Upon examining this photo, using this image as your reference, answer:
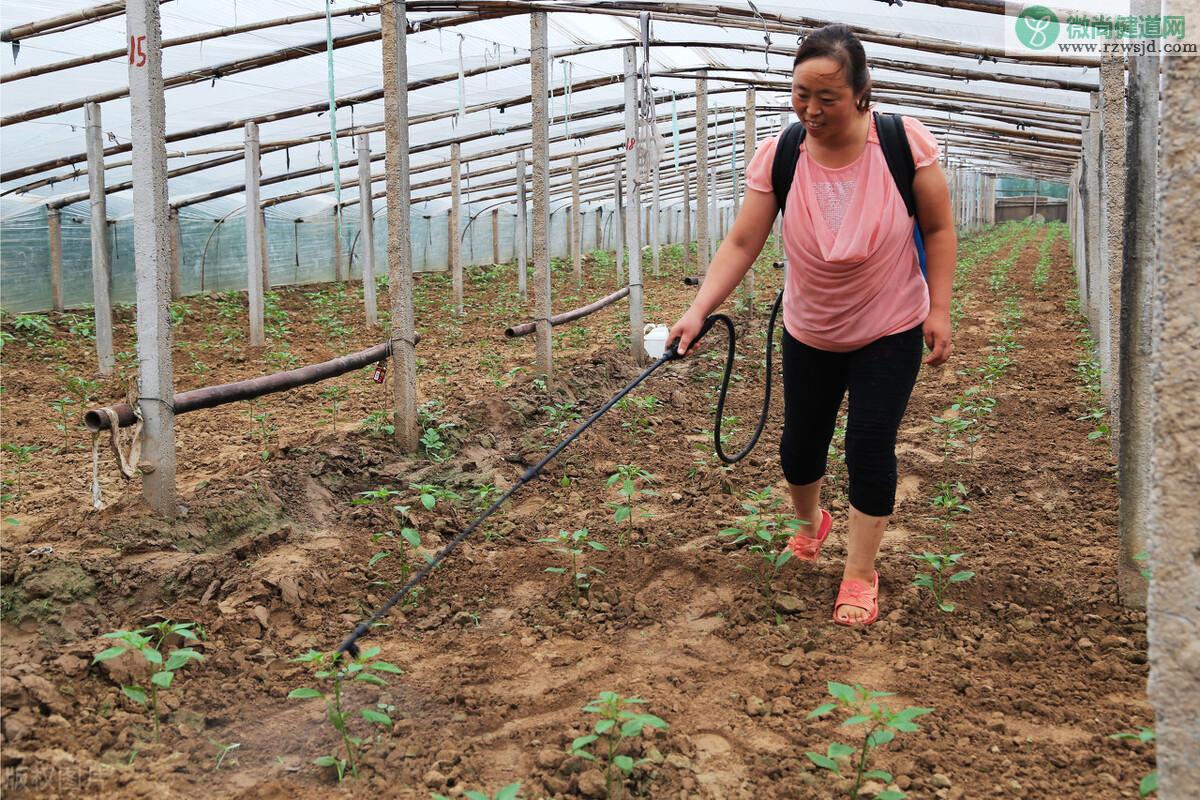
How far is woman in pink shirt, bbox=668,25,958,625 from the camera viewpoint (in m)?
2.65

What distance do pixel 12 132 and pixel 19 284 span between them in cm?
217

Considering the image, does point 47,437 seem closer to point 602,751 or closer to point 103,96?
point 103,96

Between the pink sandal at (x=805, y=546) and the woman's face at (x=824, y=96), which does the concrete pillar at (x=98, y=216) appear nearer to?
the pink sandal at (x=805, y=546)

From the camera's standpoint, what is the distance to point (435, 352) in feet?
28.4

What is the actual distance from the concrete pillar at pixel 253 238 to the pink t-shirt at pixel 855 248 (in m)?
7.11

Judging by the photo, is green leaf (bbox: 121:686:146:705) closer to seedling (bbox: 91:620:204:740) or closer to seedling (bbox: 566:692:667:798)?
seedling (bbox: 91:620:204:740)

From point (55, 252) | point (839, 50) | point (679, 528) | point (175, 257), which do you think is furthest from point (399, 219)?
point (175, 257)

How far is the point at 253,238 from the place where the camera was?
29.4ft

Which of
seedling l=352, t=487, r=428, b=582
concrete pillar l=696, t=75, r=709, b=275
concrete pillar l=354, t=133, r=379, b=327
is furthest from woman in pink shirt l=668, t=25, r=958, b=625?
concrete pillar l=354, t=133, r=379, b=327

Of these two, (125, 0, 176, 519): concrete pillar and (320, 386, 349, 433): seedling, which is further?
(320, 386, 349, 433): seedling

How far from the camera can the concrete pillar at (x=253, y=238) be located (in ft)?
29.5

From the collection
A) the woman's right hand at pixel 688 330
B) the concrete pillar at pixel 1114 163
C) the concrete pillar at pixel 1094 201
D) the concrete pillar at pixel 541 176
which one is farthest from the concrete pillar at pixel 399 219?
the concrete pillar at pixel 1094 201

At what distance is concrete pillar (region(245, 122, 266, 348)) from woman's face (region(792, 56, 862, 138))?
7.26 m

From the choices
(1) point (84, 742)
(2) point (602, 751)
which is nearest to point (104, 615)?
(1) point (84, 742)
